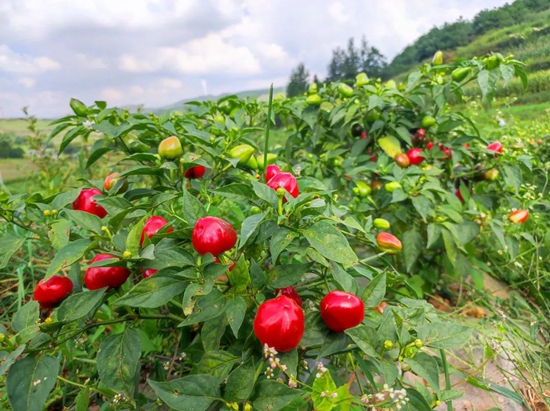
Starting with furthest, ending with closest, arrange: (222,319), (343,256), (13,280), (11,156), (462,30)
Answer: (11,156), (462,30), (13,280), (222,319), (343,256)

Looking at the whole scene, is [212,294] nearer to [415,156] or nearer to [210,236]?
[210,236]

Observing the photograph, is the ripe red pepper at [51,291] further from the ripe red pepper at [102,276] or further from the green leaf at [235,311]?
the green leaf at [235,311]

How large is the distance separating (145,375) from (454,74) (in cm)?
141

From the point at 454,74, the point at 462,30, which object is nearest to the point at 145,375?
the point at 454,74

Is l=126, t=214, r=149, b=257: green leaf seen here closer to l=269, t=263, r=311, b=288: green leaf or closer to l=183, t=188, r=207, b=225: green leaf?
l=183, t=188, r=207, b=225: green leaf

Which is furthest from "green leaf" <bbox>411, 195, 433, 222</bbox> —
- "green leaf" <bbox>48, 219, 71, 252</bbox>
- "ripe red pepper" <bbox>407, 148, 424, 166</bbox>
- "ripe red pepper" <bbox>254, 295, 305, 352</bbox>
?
"green leaf" <bbox>48, 219, 71, 252</bbox>

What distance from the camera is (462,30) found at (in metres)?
2.30

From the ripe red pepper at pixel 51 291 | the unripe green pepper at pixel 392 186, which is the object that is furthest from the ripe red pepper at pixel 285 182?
the unripe green pepper at pixel 392 186

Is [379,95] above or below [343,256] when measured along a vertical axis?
above

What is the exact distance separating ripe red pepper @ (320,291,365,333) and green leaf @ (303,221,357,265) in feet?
0.22

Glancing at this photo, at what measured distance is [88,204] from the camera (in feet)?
2.50

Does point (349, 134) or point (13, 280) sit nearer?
point (13, 280)

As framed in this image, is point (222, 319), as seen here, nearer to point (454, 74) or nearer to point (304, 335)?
point (304, 335)

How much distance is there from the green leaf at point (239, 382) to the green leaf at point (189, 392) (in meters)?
0.02
